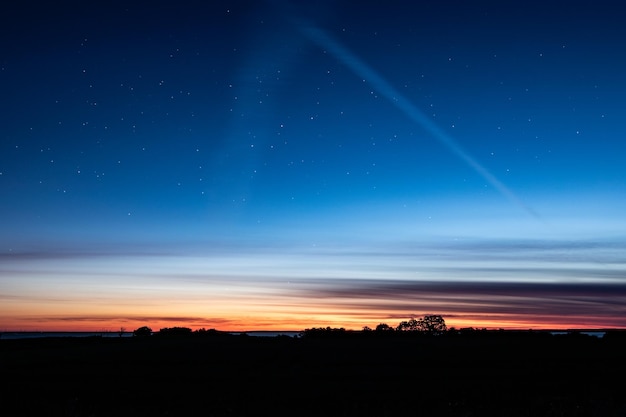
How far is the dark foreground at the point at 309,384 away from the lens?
23266 millimetres

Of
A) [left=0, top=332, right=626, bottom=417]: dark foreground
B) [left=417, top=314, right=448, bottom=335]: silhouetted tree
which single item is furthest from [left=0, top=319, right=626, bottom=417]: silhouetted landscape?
[left=417, top=314, right=448, bottom=335]: silhouetted tree

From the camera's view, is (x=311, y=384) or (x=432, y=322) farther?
(x=432, y=322)

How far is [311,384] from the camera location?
33.7 metres

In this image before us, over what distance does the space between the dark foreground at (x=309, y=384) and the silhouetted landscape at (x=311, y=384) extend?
7 cm

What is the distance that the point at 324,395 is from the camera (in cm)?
2931

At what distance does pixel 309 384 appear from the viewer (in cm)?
3362

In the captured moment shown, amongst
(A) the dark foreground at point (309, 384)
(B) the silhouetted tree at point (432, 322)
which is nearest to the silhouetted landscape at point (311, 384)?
(A) the dark foreground at point (309, 384)

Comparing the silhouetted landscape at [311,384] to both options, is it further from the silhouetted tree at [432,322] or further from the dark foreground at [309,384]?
the silhouetted tree at [432,322]

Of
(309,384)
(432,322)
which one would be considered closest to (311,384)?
(309,384)

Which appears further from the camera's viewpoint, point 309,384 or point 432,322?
point 432,322

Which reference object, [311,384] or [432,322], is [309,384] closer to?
[311,384]

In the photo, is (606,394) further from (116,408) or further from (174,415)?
(116,408)

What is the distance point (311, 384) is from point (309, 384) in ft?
0.39

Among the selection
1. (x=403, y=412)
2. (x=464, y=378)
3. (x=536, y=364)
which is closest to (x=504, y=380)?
(x=464, y=378)
